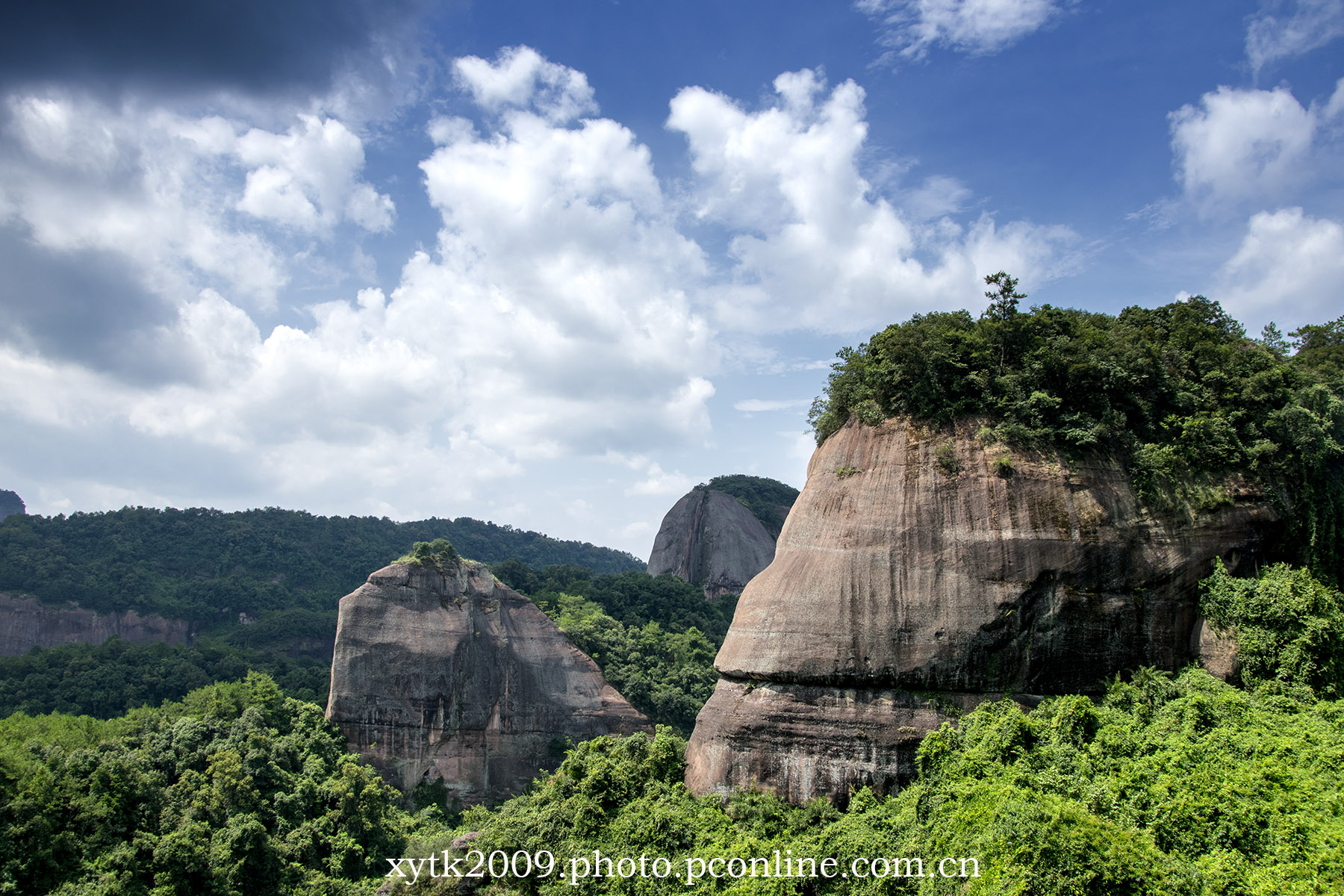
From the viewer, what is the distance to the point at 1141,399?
22.6 m

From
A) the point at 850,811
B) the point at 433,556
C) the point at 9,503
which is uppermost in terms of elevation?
the point at 9,503

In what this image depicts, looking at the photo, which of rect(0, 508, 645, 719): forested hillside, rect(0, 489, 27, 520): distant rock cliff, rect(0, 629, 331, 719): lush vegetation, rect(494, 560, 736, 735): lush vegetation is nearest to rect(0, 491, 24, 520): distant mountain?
rect(0, 489, 27, 520): distant rock cliff

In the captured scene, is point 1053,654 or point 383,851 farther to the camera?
point 383,851

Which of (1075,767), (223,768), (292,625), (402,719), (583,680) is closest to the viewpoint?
(1075,767)

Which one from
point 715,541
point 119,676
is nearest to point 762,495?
point 715,541

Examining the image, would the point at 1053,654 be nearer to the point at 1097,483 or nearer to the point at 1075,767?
the point at 1075,767

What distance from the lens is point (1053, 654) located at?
20.3 meters

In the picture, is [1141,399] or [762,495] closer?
[1141,399]

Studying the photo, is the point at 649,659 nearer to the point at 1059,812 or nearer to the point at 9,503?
the point at 1059,812

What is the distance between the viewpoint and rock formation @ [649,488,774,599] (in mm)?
61094

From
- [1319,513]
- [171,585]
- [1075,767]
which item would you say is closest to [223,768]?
[1075,767]

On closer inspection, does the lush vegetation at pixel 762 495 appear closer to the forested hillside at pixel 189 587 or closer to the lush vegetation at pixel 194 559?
the forested hillside at pixel 189 587

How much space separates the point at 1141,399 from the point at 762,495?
54.1 metres

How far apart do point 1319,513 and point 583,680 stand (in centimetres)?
2898
